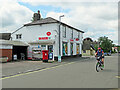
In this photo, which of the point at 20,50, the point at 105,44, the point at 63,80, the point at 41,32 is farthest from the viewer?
the point at 105,44

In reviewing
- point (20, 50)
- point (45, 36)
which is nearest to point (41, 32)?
point (45, 36)

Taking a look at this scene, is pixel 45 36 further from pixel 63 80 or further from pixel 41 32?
pixel 63 80

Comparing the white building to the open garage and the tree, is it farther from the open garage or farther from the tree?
the tree

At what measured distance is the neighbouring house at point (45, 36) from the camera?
22953mm

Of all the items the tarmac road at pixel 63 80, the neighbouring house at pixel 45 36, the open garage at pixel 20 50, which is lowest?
the tarmac road at pixel 63 80

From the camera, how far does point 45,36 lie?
23.7 meters

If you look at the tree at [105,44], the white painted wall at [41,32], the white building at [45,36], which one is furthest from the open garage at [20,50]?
the tree at [105,44]

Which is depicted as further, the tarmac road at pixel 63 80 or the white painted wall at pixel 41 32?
the white painted wall at pixel 41 32

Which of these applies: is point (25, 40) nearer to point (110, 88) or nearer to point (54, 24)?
point (54, 24)

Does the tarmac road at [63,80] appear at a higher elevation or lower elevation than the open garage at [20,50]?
lower

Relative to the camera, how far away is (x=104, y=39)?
286 feet

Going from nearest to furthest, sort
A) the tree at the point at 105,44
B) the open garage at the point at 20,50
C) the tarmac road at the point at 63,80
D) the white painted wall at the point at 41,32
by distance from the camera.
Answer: the tarmac road at the point at 63,80
the white painted wall at the point at 41,32
the open garage at the point at 20,50
the tree at the point at 105,44

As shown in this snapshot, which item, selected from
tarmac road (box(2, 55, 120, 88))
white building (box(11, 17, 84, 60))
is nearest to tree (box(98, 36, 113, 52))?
white building (box(11, 17, 84, 60))

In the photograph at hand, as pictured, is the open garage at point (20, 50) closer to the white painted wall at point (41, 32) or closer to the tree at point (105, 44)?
the white painted wall at point (41, 32)
